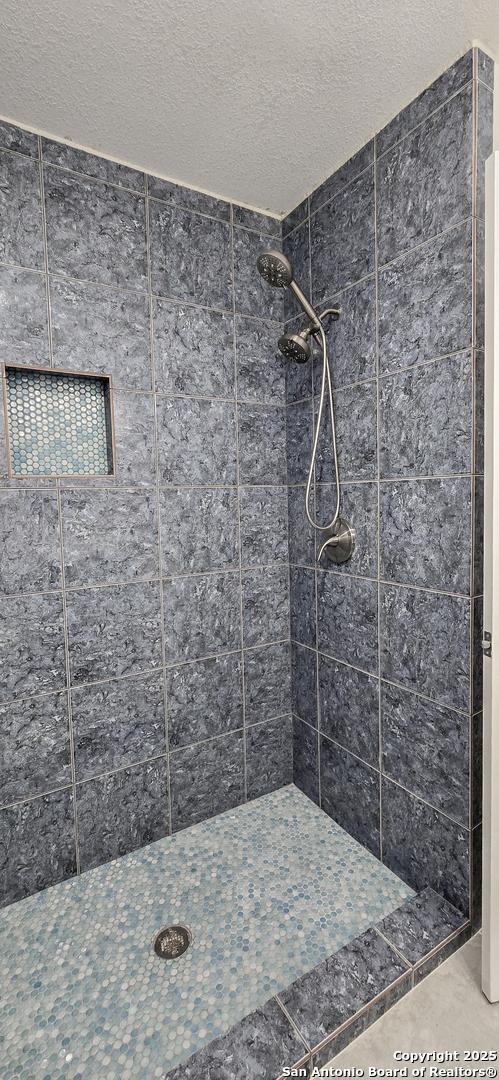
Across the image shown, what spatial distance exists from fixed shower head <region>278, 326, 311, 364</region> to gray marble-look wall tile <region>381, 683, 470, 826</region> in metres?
1.18

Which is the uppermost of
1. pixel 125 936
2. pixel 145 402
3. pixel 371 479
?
pixel 145 402

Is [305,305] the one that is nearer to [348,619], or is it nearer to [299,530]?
[299,530]

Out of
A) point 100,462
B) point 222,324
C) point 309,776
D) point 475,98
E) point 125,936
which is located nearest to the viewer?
point 475,98

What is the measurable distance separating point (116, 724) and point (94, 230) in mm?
1643

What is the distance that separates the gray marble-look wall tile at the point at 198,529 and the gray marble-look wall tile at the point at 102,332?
42cm

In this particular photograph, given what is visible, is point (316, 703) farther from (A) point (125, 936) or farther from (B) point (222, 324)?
(B) point (222, 324)

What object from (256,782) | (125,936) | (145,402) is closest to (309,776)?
(256,782)

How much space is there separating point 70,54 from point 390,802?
2301 millimetres

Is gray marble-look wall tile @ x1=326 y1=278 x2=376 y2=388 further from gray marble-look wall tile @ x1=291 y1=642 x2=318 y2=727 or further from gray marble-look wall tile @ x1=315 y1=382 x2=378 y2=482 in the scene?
gray marble-look wall tile @ x1=291 y1=642 x2=318 y2=727

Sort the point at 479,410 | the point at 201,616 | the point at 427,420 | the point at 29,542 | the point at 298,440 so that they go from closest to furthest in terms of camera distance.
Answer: the point at 479,410 → the point at 427,420 → the point at 29,542 → the point at 201,616 → the point at 298,440

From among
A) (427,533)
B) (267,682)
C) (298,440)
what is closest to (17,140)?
(298,440)

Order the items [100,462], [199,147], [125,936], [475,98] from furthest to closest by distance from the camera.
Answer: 1. [100,462]
2. [199,147]
3. [125,936]
4. [475,98]

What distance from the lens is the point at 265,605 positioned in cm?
191

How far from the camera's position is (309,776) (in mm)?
1903
